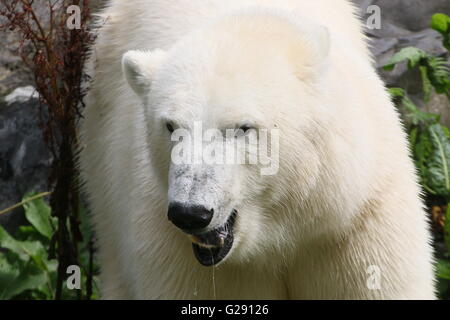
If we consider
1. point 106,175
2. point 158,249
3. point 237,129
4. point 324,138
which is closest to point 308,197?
point 324,138

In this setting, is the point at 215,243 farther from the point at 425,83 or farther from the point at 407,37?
the point at 407,37

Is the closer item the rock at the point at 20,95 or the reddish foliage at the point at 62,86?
the reddish foliage at the point at 62,86

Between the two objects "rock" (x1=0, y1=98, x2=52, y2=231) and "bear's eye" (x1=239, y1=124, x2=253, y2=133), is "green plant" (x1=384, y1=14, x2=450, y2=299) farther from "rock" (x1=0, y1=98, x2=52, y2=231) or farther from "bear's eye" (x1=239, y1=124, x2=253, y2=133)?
"bear's eye" (x1=239, y1=124, x2=253, y2=133)

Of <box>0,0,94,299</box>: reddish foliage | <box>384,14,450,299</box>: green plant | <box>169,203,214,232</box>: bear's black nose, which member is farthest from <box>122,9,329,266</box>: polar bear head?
<box>384,14,450,299</box>: green plant

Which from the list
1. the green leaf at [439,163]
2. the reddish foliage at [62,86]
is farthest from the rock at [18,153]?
the green leaf at [439,163]

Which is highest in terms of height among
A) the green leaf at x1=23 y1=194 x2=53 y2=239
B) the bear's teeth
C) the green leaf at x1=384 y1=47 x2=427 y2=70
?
the green leaf at x1=384 y1=47 x2=427 y2=70

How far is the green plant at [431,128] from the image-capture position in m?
5.58

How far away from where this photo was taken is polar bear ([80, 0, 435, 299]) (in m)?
3.17

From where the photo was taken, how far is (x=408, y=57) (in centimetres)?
557

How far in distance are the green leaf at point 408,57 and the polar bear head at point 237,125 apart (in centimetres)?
221

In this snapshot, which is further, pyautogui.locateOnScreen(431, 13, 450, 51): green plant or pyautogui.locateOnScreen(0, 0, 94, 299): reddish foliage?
pyautogui.locateOnScreen(431, 13, 450, 51): green plant

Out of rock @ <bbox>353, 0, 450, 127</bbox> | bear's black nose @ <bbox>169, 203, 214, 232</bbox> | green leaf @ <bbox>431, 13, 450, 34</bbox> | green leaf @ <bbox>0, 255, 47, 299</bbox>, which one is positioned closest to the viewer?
bear's black nose @ <bbox>169, 203, 214, 232</bbox>

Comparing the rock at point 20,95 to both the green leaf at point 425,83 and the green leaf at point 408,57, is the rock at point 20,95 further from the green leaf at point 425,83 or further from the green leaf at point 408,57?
the green leaf at point 425,83
